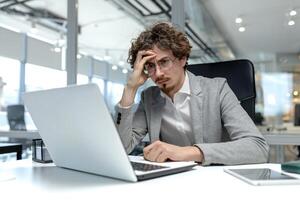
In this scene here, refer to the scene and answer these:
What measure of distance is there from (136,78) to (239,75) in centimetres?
57

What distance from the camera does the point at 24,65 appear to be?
363 cm

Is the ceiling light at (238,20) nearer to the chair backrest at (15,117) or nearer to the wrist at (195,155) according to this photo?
the wrist at (195,155)

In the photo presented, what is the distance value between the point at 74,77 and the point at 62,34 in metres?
0.59

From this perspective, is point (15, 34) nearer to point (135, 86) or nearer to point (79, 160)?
point (135, 86)

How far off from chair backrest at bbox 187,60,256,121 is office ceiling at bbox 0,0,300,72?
772 mm

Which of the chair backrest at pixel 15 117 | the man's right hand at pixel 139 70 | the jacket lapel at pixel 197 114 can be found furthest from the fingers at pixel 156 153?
the chair backrest at pixel 15 117

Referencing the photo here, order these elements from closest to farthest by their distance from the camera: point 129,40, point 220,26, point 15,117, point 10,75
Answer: point 129,40, point 220,26, point 15,117, point 10,75

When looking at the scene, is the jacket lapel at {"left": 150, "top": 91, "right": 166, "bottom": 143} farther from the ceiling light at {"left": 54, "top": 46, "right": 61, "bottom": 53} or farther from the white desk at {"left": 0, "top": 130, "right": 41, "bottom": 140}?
the ceiling light at {"left": 54, "top": 46, "right": 61, "bottom": 53}

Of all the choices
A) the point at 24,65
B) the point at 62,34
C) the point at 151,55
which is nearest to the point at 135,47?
the point at 151,55

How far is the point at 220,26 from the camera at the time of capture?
2938 mm

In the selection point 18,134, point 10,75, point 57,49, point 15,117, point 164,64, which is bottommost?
point 18,134

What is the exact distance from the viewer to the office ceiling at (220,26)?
8.87ft

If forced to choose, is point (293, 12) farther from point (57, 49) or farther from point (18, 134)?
point (18, 134)

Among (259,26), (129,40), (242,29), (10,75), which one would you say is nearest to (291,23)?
(259,26)
